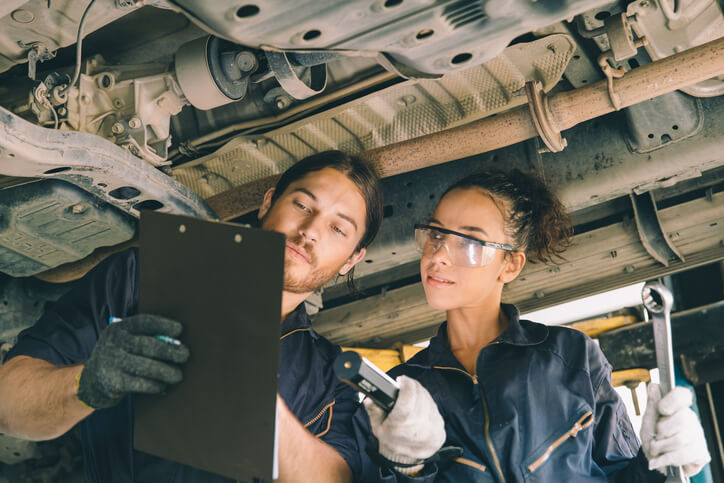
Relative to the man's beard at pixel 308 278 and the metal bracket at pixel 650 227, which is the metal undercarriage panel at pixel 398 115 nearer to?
the man's beard at pixel 308 278

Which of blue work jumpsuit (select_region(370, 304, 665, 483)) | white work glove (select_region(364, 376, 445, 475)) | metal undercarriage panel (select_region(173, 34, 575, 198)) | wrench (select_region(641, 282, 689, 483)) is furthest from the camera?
metal undercarriage panel (select_region(173, 34, 575, 198))

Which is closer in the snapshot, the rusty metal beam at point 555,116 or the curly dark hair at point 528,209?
the rusty metal beam at point 555,116

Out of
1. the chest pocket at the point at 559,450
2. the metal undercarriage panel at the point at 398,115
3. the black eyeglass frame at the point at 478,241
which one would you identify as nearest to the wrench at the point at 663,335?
the chest pocket at the point at 559,450

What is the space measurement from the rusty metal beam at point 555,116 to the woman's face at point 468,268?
14 centimetres

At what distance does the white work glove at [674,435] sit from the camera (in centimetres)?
154

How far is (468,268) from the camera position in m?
1.86

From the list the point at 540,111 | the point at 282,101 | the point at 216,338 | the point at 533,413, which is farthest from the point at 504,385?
the point at 282,101

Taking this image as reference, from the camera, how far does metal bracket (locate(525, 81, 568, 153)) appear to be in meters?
1.90

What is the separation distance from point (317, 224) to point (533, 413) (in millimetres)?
758

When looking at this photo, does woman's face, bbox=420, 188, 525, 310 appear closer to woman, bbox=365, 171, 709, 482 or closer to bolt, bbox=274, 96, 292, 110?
woman, bbox=365, 171, 709, 482

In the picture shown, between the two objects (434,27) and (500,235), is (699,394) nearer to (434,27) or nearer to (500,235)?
(500,235)

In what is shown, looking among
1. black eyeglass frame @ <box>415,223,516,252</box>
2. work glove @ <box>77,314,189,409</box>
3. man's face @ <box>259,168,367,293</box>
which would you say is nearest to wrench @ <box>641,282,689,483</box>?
black eyeglass frame @ <box>415,223,516,252</box>

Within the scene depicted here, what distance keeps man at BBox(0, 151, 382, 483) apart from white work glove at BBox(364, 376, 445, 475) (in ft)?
0.57

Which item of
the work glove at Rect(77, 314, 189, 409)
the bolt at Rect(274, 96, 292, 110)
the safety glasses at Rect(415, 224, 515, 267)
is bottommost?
the work glove at Rect(77, 314, 189, 409)
